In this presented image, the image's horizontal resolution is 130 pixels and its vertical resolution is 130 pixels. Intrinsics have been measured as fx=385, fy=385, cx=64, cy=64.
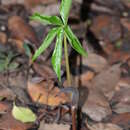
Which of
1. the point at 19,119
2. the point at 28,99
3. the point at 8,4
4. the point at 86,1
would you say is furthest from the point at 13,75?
the point at 86,1

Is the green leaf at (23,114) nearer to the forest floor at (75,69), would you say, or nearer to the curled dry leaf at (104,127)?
the forest floor at (75,69)

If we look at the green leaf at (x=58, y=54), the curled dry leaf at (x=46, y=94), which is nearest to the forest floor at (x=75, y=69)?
the curled dry leaf at (x=46, y=94)

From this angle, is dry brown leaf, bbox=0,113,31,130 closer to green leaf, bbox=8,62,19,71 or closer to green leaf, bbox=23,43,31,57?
green leaf, bbox=8,62,19,71

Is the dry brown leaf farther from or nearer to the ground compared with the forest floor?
nearer to the ground

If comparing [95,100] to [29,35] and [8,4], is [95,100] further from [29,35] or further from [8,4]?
[8,4]

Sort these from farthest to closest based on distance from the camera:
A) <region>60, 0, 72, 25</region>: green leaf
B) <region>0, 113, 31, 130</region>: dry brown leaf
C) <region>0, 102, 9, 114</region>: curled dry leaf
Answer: <region>0, 102, 9, 114</region>: curled dry leaf < <region>0, 113, 31, 130</region>: dry brown leaf < <region>60, 0, 72, 25</region>: green leaf

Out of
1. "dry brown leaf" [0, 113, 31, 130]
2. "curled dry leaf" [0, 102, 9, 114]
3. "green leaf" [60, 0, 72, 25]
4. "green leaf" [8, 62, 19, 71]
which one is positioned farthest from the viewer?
Answer: "green leaf" [8, 62, 19, 71]

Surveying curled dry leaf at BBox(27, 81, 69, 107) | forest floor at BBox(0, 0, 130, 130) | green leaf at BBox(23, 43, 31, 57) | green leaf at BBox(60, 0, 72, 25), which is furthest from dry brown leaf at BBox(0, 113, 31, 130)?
green leaf at BBox(60, 0, 72, 25)
